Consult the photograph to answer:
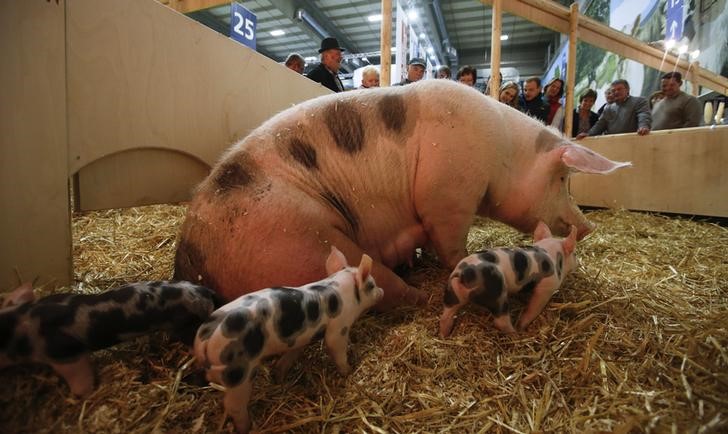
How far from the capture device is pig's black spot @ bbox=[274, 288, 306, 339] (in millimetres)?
1484

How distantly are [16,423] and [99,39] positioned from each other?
7.03ft

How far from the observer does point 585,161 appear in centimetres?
262

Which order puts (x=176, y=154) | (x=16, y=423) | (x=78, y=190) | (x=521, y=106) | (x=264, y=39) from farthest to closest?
(x=264, y=39), (x=521, y=106), (x=176, y=154), (x=78, y=190), (x=16, y=423)

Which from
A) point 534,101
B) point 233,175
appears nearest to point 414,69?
point 534,101

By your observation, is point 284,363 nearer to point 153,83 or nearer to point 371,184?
point 371,184

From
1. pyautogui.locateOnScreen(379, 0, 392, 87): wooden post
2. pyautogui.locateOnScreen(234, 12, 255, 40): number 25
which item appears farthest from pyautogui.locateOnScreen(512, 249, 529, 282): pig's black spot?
pyautogui.locateOnScreen(234, 12, 255, 40): number 25

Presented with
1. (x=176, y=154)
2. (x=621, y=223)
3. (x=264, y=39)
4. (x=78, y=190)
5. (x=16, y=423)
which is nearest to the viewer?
(x=16, y=423)

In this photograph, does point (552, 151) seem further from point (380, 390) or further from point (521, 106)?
point (521, 106)

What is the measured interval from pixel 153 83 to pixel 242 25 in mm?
5001

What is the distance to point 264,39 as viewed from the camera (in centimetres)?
1928

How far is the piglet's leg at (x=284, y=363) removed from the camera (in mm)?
1678

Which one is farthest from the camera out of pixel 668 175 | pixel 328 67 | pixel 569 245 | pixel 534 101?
pixel 534 101

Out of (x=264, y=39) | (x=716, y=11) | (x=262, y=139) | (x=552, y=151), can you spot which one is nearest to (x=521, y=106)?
(x=716, y=11)

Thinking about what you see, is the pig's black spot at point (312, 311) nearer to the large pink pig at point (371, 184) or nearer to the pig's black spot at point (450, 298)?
Result: the large pink pig at point (371, 184)
